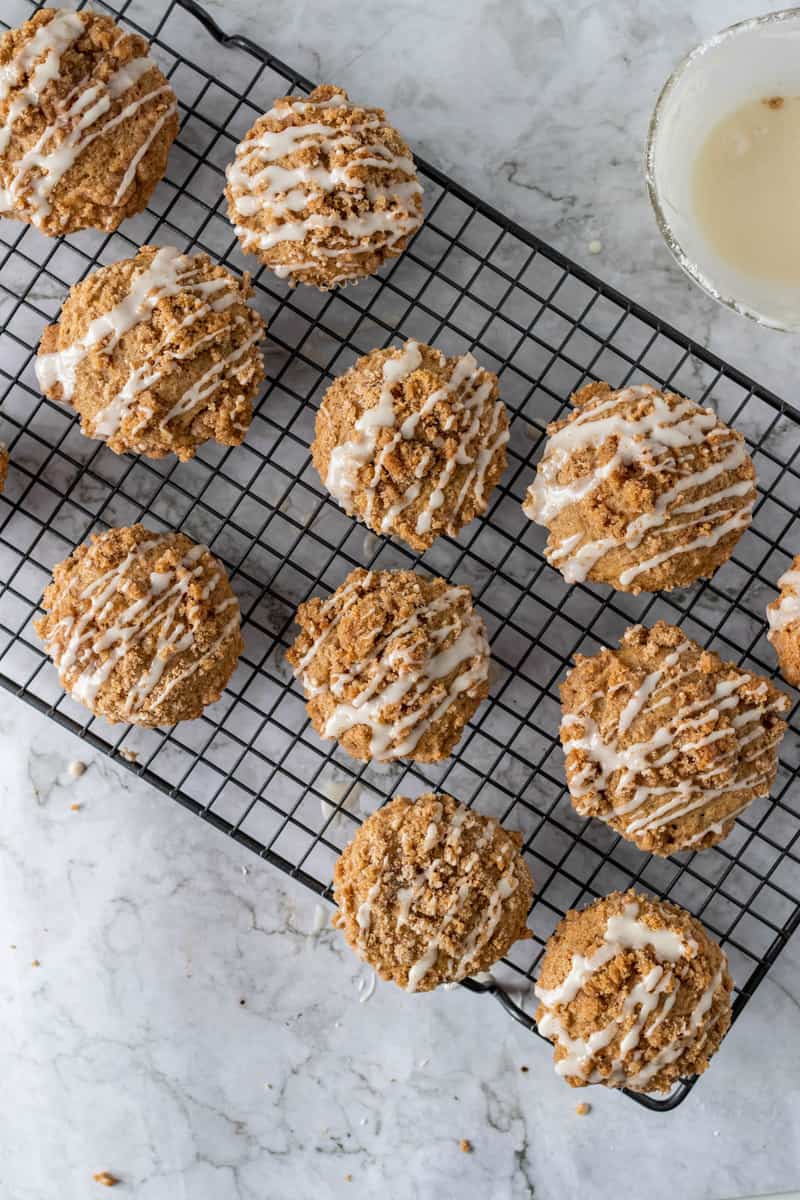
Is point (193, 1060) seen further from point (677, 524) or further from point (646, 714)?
point (677, 524)

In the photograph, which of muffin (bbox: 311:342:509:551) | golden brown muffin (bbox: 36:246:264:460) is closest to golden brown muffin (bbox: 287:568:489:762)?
muffin (bbox: 311:342:509:551)

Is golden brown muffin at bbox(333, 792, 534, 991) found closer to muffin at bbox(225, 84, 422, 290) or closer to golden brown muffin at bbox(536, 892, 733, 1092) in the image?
golden brown muffin at bbox(536, 892, 733, 1092)

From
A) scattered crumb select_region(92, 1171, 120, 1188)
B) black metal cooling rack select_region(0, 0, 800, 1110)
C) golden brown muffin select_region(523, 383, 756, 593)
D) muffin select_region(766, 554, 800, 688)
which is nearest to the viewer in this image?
golden brown muffin select_region(523, 383, 756, 593)

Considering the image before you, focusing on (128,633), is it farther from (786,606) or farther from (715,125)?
(715,125)

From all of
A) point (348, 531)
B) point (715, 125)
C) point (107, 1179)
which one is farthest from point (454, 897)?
point (715, 125)

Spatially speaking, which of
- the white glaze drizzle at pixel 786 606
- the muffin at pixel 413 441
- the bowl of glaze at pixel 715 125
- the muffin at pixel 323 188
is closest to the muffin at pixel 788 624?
the white glaze drizzle at pixel 786 606

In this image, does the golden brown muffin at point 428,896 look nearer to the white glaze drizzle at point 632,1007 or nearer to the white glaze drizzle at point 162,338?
the white glaze drizzle at point 632,1007

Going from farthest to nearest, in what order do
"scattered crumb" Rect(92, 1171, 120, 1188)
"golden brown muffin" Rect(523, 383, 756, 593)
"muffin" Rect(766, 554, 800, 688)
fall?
1. "scattered crumb" Rect(92, 1171, 120, 1188)
2. "muffin" Rect(766, 554, 800, 688)
3. "golden brown muffin" Rect(523, 383, 756, 593)
